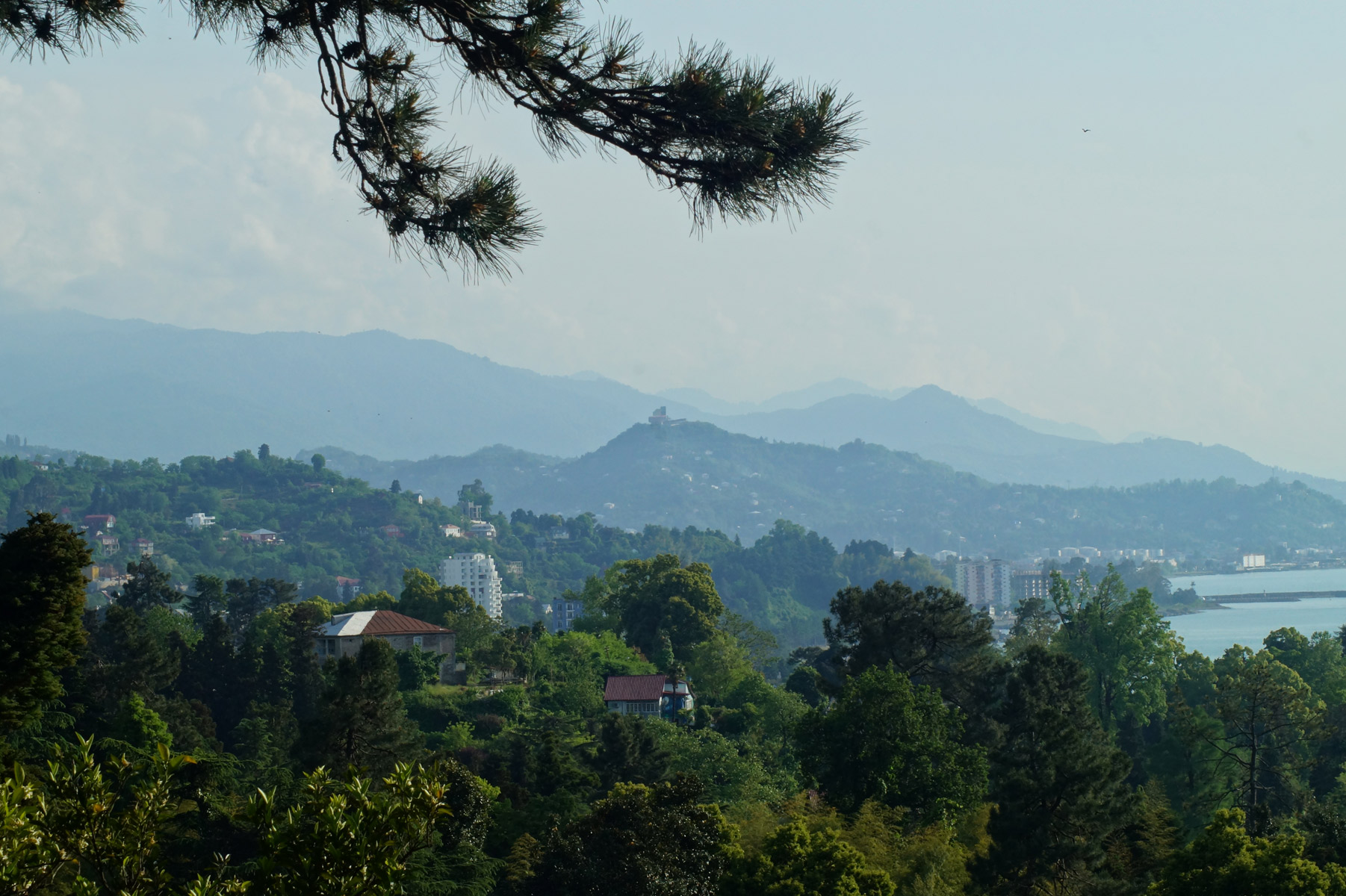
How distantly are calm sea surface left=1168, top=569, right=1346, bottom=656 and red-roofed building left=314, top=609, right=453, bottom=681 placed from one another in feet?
140

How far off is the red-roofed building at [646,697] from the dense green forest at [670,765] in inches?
23.3

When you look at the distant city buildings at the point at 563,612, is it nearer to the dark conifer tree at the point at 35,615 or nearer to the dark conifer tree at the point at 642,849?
the dark conifer tree at the point at 642,849

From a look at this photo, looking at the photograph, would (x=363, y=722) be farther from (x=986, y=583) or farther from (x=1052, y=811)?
(x=986, y=583)

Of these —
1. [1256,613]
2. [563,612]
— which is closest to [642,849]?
[563,612]

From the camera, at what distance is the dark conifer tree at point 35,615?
1295 cm

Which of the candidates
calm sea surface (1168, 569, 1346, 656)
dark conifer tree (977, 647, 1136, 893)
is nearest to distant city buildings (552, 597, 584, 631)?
calm sea surface (1168, 569, 1346, 656)

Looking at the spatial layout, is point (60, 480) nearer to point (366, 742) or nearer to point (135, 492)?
point (135, 492)

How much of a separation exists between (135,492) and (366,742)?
4867 inches

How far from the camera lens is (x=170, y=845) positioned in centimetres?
1650

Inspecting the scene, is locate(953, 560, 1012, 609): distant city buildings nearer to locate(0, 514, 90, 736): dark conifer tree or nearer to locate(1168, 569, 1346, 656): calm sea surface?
locate(1168, 569, 1346, 656): calm sea surface

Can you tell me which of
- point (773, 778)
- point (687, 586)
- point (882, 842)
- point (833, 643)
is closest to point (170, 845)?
point (882, 842)

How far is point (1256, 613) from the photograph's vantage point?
113562 millimetres

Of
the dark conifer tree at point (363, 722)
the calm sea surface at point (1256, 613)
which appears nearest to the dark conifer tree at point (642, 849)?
the dark conifer tree at point (363, 722)

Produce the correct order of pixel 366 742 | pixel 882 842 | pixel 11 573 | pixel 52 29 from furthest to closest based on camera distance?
pixel 366 742, pixel 882 842, pixel 11 573, pixel 52 29
